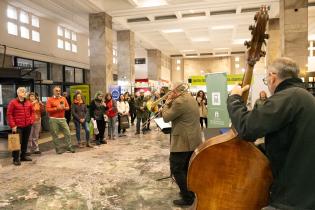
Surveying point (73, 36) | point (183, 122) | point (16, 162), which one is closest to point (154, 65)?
point (73, 36)

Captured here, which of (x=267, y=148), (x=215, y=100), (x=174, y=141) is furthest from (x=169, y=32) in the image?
(x=267, y=148)

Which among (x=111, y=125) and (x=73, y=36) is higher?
(x=73, y=36)

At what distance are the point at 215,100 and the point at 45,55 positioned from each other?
8.18 meters

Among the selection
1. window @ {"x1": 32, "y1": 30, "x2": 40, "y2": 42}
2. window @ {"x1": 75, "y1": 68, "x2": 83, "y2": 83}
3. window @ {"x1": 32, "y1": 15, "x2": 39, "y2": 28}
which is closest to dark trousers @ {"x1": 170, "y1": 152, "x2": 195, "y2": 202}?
window @ {"x1": 32, "y1": 30, "x2": 40, "y2": 42}

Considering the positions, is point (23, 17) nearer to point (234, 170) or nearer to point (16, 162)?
point (16, 162)

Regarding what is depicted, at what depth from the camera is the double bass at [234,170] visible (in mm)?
1519

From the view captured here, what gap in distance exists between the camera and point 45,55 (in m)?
11.4

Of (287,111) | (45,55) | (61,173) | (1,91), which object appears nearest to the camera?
(287,111)

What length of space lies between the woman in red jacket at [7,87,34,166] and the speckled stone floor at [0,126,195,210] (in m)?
0.27

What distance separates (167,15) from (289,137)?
1084 centimetres

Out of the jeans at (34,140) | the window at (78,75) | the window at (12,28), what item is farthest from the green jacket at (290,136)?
the window at (78,75)

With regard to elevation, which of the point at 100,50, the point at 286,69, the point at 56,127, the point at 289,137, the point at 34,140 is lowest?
the point at 34,140

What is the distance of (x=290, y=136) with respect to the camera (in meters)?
1.32

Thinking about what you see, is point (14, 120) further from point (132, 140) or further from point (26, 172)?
point (132, 140)
